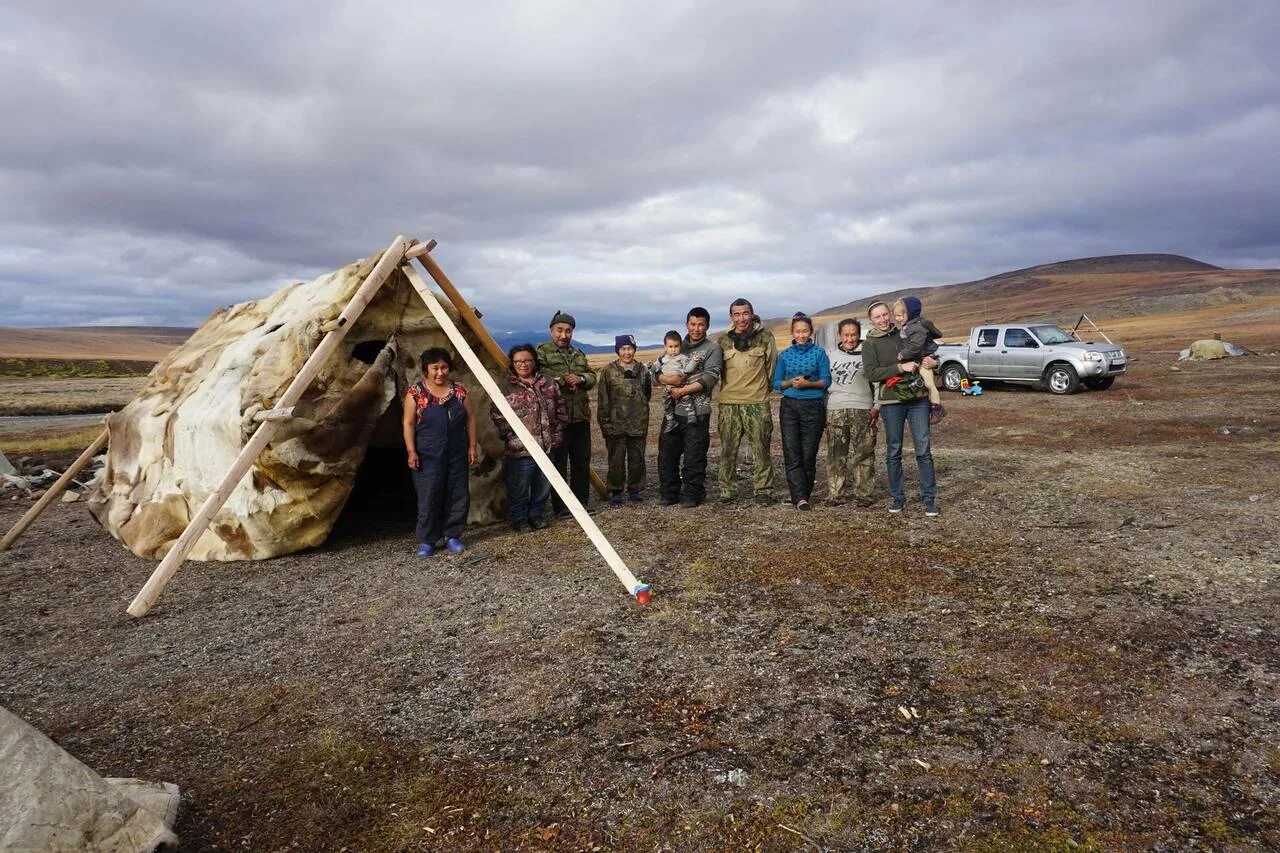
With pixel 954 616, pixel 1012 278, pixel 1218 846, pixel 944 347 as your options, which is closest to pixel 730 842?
pixel 1218 846

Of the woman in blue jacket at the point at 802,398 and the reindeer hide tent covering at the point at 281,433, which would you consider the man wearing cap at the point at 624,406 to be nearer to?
the reindeer hide tent covering at the point at 281,433

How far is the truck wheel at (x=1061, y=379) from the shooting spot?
1670cm

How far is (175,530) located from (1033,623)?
7.34m

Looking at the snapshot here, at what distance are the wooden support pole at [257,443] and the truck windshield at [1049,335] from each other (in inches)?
651

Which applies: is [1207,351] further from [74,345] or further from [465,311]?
[74,345]

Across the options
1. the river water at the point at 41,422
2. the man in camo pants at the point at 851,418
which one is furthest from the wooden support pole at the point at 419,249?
the river water at the point at 41,422

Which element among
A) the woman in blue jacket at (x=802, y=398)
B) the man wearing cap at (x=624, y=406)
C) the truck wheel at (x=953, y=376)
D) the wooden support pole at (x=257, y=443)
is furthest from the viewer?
the truck wheel at (x=953, y=376)

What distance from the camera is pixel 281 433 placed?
6.21m

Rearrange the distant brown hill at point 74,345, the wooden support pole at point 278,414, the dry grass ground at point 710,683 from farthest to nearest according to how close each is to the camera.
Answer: the distant brown hill at point 74,345 → the wooden support pole at point 278,414 → the dry grass ground at point 710,683

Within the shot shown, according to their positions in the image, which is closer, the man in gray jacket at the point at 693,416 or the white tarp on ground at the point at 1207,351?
the man in gray jacket at the point at 693,416

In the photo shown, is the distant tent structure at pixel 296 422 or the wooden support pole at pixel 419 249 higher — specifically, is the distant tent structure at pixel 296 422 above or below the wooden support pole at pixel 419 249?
below

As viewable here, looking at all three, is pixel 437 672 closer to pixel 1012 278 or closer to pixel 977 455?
pixel 977 455

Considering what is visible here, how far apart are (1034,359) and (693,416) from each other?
1388cm

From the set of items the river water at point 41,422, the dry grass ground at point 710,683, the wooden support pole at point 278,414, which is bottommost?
the dry grass ground at point 710,683
